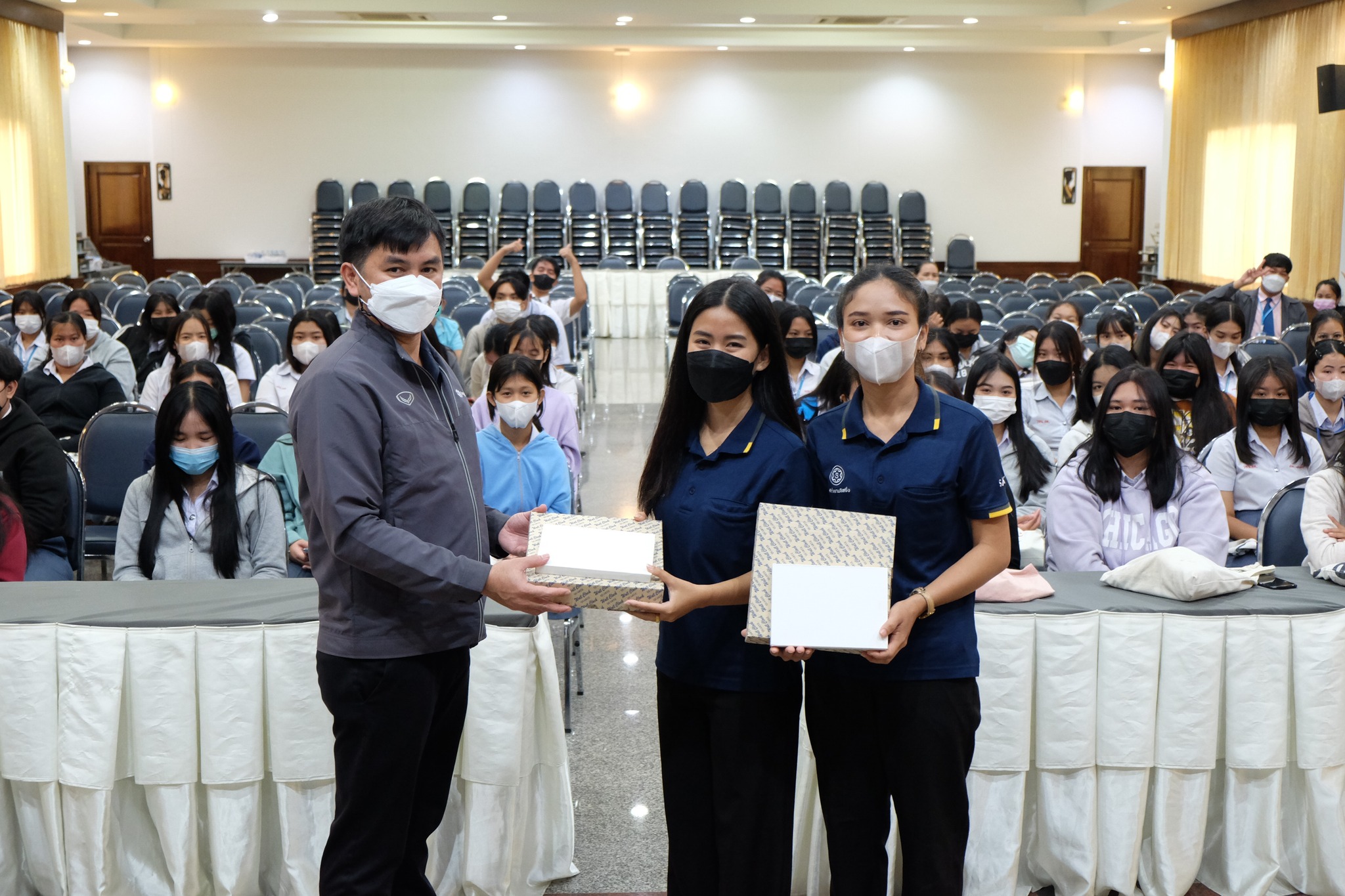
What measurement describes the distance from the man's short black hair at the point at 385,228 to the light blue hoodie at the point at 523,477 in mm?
2252

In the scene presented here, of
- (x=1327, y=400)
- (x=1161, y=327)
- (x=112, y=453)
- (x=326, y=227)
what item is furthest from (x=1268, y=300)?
(x=326, y=227)

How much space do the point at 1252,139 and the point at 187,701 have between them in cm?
1630

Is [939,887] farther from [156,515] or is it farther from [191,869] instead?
[156,515]

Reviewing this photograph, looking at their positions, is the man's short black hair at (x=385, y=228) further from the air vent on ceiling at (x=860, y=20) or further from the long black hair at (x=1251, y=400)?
the air vent on ceiling at (x=860, y=20)

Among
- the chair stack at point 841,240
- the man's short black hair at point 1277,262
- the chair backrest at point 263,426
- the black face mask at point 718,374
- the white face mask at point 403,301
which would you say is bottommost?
the chair backrest at point 263,426

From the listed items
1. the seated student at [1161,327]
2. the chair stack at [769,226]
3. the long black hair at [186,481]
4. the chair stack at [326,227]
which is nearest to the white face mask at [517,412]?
the long black hair at [186,481]

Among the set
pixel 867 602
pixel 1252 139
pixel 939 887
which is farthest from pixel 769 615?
pixel 1252 139

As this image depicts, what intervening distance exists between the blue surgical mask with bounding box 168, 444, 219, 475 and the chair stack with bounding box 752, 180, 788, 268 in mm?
16191

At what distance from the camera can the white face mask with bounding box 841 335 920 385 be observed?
2.10 m

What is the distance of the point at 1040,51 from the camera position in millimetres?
20281

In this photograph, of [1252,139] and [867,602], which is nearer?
[867,602]

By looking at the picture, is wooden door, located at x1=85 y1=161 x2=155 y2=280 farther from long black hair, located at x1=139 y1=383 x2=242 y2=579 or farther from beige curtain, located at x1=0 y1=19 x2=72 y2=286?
long black hair, located at x1=139 y1=383 x2=242 y2=579

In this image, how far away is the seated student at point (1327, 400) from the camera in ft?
16.2

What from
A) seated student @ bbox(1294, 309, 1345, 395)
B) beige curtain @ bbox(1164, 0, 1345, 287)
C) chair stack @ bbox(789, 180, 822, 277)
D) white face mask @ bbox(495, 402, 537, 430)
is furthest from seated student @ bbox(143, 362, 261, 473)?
chair stack @ bbox(789, 180, 822, 277)
